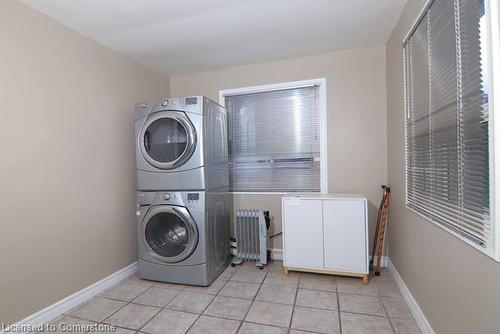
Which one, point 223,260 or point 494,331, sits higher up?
point 494,331

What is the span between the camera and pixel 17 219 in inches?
64.0

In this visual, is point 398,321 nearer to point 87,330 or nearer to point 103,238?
point 87,330

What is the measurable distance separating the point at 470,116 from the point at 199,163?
185 centimetres

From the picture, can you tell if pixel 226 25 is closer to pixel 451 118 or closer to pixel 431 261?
pixel 451 118

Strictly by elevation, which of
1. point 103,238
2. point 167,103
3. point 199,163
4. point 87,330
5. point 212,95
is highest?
point 212,95

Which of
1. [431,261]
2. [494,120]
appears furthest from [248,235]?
[494,120]

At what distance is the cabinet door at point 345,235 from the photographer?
2.21 metres

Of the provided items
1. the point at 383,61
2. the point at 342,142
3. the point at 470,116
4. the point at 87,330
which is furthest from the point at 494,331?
the point at 383,61

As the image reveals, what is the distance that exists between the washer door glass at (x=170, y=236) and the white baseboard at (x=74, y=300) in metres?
0.45

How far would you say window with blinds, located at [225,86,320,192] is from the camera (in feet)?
9.20

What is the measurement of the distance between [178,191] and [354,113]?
2027 millimetres

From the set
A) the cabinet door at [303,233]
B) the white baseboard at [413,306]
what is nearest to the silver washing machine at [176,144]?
the cabinet door at [303,233]

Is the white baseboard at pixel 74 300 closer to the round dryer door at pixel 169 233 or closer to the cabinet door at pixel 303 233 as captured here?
the round dryer door at pixel 169 233

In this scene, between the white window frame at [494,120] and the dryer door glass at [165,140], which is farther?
the dryer door glass at [165,140]
